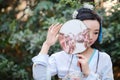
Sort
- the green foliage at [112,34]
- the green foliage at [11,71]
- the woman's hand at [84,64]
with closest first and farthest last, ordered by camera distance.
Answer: the woman's hand at [84,64] < the green foliage at [112,34] < the green foliage at [11,71]

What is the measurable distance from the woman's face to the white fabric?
0.08m

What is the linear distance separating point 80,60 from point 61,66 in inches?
6.0

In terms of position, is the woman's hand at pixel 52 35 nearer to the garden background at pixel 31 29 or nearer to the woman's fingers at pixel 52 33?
the woman's fingers at pixel 52 33

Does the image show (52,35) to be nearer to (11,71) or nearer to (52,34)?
(52,34)

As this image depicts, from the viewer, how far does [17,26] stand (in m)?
4.01

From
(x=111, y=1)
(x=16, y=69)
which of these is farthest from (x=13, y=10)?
(x=111, y=1)

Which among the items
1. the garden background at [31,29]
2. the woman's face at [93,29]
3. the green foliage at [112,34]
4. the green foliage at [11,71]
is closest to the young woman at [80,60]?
the woman's face at [93,29]

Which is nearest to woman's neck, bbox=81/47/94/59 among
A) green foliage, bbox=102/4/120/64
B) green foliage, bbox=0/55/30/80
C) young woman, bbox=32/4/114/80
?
young woman, bbox=32/4/114/80

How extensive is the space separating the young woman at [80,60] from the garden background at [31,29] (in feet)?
3.97

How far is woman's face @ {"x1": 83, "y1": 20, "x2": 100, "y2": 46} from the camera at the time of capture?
1896 millimetres

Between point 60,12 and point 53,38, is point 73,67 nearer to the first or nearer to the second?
point 53,38

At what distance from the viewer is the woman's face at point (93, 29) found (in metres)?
1.90

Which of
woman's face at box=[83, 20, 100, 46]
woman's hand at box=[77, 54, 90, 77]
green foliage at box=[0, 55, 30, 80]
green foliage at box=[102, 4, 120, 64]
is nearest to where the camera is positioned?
woman's hand at box=[77, 54, 90, 77]

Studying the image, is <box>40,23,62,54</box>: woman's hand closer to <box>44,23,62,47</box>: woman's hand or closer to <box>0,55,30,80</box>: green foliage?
<box>44,23,62,47</box>: woman's hand
